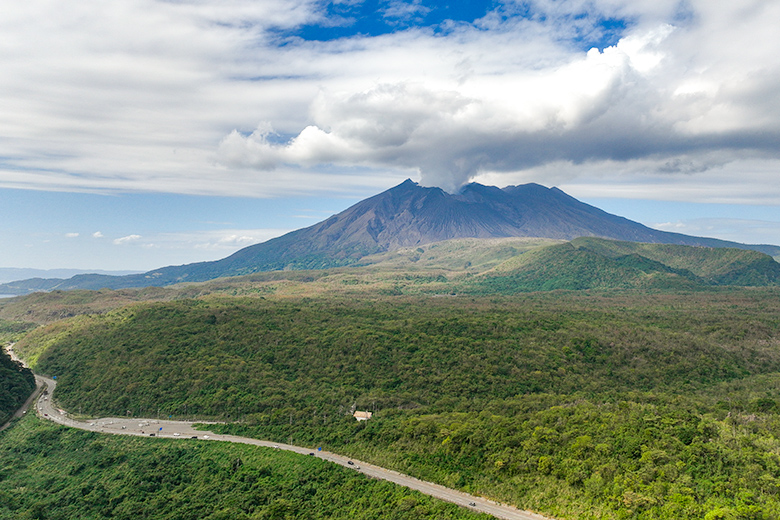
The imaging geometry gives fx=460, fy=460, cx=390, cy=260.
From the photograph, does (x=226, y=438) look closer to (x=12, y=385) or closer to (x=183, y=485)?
(x=183, y=485)

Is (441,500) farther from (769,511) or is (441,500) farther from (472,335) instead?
(472,335)

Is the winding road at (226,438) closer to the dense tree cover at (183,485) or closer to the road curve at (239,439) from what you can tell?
the road curve at (239,439)

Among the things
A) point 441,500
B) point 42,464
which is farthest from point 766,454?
point 42,464

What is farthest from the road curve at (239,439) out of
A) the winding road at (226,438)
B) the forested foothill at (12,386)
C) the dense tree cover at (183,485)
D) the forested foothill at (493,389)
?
the forested foothill at (12,386)

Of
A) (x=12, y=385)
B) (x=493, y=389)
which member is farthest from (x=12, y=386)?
(x=493, y=389)

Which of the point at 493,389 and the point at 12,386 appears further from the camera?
the point at 12,386
